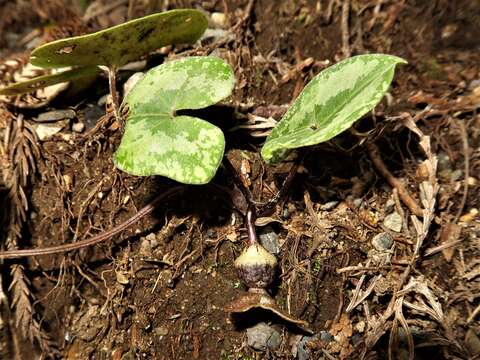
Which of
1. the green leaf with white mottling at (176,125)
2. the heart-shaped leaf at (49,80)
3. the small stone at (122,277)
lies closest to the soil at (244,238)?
the small stone at (122,277)

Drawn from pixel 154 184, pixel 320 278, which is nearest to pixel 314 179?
pixel 320 278

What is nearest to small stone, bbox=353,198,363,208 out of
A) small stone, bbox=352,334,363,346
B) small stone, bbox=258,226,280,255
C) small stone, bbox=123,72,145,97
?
small stone, bbox=258,226,280,255

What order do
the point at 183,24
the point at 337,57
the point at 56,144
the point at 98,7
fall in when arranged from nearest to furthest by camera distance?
the point at 183,24, the point at 56,144, the point at 337,57, the point at 98,7

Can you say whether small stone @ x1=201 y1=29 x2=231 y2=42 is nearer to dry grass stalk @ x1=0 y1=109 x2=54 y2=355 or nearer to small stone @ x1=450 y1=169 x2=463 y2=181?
dry grass stalk @ x1=0 y1=109 x2=54 y2=355

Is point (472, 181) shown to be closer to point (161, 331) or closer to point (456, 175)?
point (456, 175)

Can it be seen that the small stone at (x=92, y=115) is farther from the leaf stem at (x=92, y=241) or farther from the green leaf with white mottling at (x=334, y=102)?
the green leaf with white mottling at (x=334, y=102)

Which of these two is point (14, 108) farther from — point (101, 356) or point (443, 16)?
point (443, 16)

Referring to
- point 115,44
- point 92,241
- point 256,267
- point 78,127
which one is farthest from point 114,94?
point 256,267
